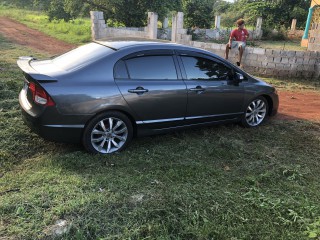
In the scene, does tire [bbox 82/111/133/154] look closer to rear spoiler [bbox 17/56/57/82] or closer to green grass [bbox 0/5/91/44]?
rear spoiler [bbox 17/56/57/82]

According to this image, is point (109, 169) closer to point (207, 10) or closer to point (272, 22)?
point (207, 10)

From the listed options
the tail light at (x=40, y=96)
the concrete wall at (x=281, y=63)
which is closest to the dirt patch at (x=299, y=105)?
the concrete wall at (x=281, y=63)

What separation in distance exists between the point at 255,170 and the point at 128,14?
16.0 metres

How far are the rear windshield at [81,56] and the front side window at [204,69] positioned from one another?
49.0 inches

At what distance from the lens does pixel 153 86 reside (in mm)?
4809

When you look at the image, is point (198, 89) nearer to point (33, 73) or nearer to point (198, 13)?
point (33, 73)

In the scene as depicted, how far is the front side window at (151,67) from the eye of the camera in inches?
186

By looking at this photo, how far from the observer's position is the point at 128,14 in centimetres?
1883

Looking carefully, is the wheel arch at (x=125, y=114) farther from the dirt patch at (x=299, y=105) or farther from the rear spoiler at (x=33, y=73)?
the dirt patch at (x=299, y=105)

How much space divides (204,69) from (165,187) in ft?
7.41

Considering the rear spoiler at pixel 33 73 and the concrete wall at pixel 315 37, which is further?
the concrete wall at pixel 315 37

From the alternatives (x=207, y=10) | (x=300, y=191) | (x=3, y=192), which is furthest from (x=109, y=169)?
(x=207, y=10)

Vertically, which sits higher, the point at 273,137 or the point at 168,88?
the point at 168,88

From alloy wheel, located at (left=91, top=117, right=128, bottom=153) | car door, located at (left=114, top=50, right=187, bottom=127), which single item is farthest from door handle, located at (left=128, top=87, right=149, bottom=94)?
alloy wheel, located at (left=91, top=117, right=128, bottom=153)
